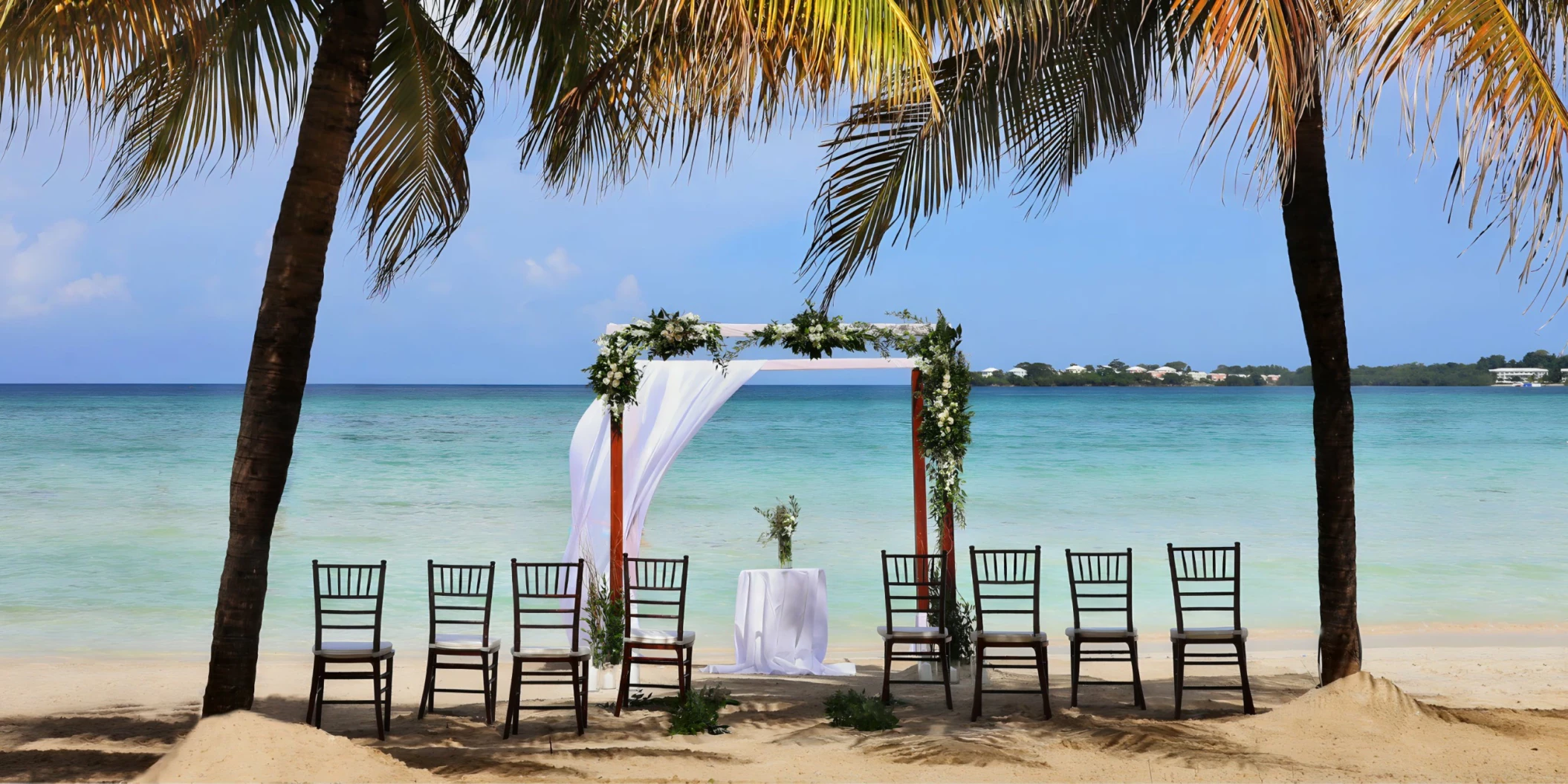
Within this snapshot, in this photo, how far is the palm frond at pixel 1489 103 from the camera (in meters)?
3.21

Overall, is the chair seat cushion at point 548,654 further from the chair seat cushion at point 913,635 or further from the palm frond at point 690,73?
the palm frond at point 690,73

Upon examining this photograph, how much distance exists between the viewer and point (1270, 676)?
6887 mm

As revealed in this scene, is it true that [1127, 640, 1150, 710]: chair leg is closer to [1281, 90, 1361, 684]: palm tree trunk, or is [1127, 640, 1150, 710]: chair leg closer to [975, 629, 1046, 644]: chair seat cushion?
[975, 629, 1046, 644]: chair seat cushion

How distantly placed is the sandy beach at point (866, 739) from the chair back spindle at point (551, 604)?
447mm

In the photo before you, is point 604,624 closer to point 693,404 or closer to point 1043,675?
point 693,404

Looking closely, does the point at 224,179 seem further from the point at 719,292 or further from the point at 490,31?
the point at 719,292

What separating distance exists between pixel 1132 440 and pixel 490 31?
27580 mm

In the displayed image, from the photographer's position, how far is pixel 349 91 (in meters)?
4.83

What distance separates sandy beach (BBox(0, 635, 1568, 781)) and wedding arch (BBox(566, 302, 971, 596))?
1.06 meters

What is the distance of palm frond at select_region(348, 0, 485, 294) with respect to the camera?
550cm

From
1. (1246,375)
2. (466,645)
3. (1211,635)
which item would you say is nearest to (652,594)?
(466,645)

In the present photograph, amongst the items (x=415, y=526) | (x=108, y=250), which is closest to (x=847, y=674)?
(x=415, y=526)

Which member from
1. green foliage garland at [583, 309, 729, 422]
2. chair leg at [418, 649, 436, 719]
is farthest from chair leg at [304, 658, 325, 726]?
green foliage garland at [583, 309, 729, 422]

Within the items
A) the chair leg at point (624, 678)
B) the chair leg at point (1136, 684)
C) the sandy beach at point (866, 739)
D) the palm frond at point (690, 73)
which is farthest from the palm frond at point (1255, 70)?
the chair leg at point (624, 678)
